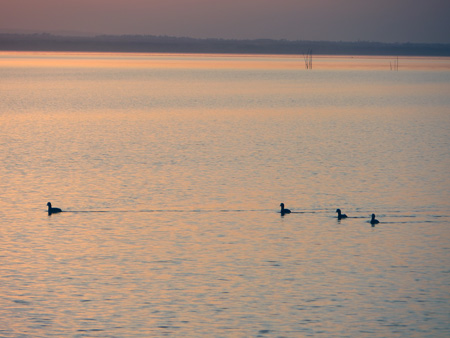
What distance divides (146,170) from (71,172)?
10.7 ft

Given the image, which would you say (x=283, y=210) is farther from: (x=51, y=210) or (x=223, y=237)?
(x=51, y=210)

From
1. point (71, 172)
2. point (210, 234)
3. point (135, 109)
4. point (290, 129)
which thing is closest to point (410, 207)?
point (210, 234)

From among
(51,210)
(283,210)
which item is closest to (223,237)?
(283,210)

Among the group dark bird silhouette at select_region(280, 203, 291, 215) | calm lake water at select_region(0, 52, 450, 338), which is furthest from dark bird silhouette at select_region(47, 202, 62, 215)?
dark bird silhouette at select_region(280, 203, 291, 215)

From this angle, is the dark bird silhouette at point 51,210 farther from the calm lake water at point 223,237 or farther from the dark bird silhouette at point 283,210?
the dark bird silhouette at point 283,210

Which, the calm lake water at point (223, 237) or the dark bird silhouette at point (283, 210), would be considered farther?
the dark bird silhouette at point (283, 210)

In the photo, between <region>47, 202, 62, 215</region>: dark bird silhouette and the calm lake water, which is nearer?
the calm lake water

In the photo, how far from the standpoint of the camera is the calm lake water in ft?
53.5

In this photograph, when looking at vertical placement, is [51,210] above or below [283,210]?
above

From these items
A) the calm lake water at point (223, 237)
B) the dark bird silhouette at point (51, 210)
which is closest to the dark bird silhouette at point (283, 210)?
the calm lake water at point (223, 237)

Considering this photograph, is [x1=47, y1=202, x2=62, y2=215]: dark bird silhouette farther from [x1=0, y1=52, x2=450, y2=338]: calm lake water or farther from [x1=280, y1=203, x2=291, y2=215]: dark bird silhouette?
[x1=280, y1=203, x2=291, y2=215]: dark bird silhouette

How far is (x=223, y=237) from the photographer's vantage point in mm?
23125

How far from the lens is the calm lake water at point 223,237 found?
53.5 ft

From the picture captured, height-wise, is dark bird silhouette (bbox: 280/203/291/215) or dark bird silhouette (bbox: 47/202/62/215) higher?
dark bird silhouette (bbox: 47/202/62/215)
